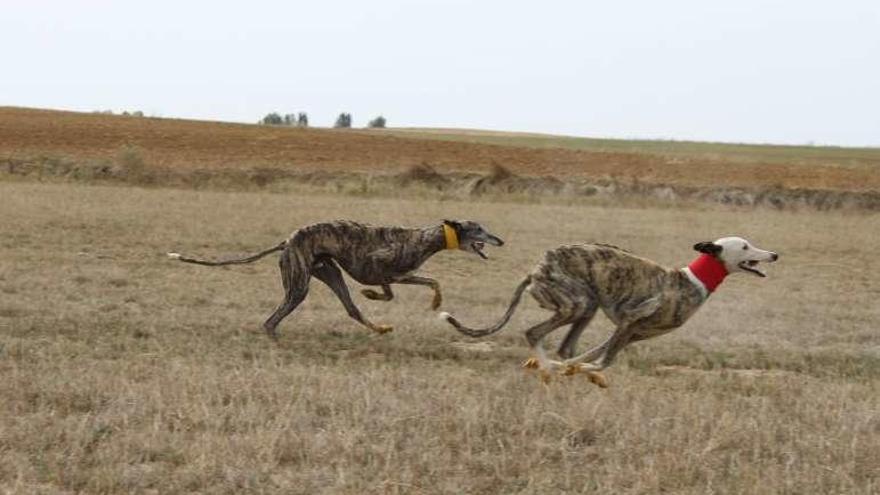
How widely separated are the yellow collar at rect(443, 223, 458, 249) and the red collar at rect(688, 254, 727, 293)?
106 inches

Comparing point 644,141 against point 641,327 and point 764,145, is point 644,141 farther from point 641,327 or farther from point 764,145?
point 641,327

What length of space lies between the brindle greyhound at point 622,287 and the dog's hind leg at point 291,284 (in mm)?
2734

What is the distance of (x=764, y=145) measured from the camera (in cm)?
7300

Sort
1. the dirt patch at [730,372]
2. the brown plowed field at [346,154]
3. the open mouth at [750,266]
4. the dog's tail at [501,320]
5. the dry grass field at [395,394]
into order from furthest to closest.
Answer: the brown plowed field at [346,154], the dirt patch at [730,372], the dog's tail at [501,320], the open mouth at [750,266], the dry grass field at [395,394]

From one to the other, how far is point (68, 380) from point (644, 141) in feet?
220

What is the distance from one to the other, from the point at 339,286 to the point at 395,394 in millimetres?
4265

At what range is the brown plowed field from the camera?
127ft

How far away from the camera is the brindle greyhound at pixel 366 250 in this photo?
35.2ft

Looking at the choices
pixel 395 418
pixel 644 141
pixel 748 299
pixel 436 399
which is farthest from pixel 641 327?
pixel 644 141

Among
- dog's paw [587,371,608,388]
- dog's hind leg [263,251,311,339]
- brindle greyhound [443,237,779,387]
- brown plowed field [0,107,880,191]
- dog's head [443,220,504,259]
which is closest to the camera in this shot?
dog's paw [587,371,608,388]

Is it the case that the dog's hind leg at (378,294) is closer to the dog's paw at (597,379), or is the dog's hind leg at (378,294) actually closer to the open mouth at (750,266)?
the dog's paw at (597,379)

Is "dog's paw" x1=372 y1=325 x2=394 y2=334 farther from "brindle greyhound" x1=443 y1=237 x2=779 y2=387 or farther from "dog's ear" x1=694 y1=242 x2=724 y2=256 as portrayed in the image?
"dog's ear" x1=694 y1=242 x2=724 y2=256

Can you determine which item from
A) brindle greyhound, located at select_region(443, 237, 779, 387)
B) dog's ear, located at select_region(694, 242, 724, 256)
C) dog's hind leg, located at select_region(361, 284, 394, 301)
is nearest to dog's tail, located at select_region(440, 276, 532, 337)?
brindle greyhound, located at select_region(443, 237, 779, 387)

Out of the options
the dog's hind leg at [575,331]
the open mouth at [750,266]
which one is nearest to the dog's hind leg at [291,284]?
the dog's hind leg at [575,331]
